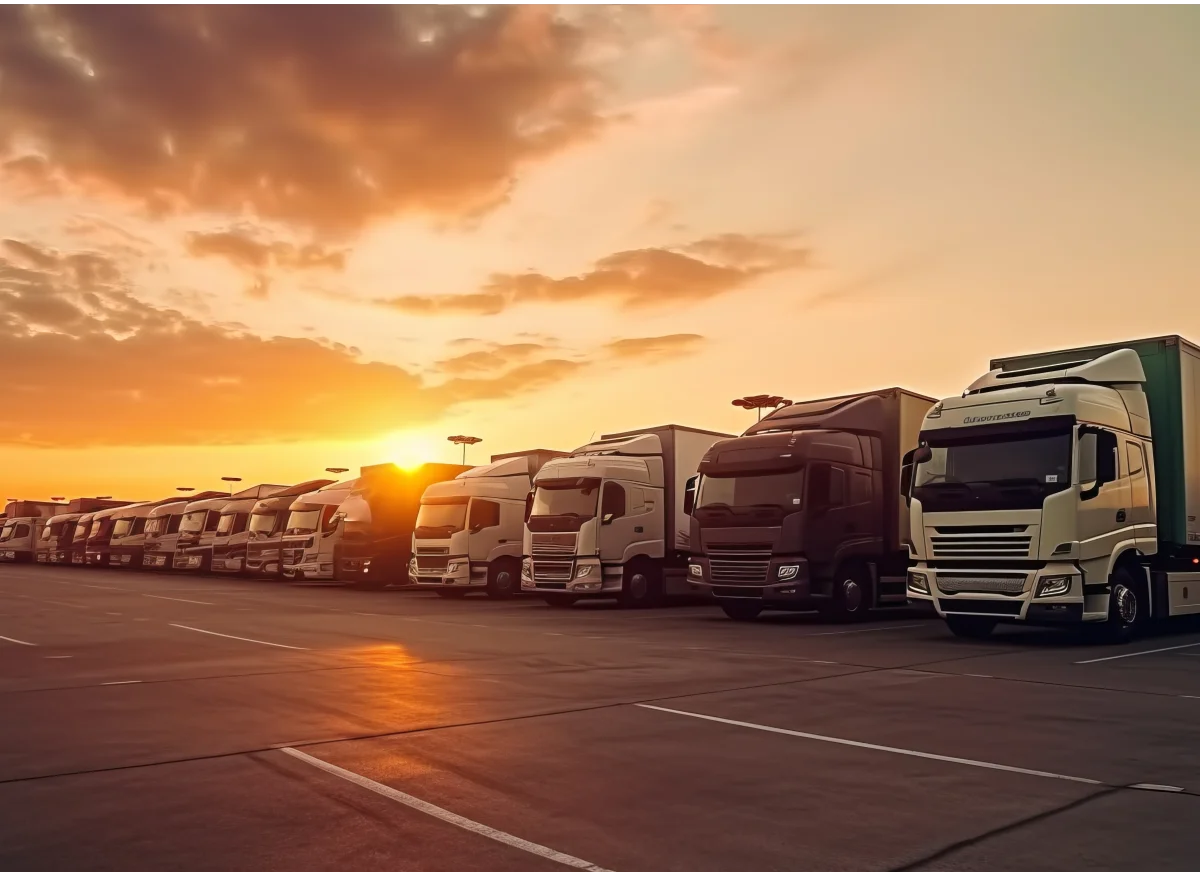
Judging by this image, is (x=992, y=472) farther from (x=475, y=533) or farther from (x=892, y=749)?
(x=475, y=533)

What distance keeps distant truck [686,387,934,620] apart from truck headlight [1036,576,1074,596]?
4.45m

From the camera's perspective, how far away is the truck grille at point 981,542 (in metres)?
13.3

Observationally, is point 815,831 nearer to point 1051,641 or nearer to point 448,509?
point 1051,641

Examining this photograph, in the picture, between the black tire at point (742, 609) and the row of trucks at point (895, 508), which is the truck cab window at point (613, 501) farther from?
the black tire at point (742, 609)

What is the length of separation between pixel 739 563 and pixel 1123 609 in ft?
19.9

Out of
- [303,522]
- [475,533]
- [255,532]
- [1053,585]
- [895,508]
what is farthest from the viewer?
[255,532]

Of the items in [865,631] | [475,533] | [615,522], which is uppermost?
[615,522]

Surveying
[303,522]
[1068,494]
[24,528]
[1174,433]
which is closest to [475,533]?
[303,522]

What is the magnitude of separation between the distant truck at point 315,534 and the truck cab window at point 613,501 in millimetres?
12119

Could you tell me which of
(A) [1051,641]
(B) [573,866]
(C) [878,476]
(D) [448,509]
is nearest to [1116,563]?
(A) [1051,641]

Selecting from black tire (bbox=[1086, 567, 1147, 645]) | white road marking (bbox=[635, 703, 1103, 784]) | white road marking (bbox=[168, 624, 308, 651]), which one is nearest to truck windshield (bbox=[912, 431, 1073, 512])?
black tire (bbox=[1086, 567, 1147, 645])

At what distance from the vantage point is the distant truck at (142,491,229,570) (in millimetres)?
43750

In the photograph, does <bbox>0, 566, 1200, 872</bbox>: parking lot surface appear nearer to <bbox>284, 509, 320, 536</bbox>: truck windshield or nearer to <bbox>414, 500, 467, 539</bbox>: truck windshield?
<bbox>414, 500, 467, 539</bbox>: truck windshield

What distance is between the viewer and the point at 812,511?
56.4ft
